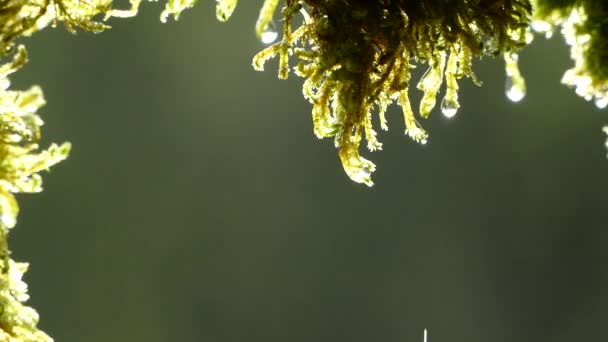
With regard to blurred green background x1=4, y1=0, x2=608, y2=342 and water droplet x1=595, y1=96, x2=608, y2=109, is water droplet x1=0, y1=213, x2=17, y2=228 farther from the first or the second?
blurred green background x1=4, y1=0, x2=608, y2=342

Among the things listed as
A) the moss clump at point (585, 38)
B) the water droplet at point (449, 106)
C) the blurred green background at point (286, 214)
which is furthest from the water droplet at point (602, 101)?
the blurred green background at point (286, 214)

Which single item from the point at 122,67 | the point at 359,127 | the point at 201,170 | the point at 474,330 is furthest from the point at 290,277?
the point at 359,127

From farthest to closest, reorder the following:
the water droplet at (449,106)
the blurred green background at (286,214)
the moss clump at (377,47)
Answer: the blurred green background at (286,214) → the water droplet at (449,106) → the moss clump at (377,47)

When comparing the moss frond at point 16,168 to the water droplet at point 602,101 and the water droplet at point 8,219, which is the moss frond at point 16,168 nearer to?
the water droplet at point 8,219

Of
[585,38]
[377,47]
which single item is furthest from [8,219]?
[585,38]

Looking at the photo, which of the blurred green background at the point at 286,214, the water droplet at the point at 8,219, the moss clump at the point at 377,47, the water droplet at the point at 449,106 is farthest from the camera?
the blurred green background at the point at 286,214

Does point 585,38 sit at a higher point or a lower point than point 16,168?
higher

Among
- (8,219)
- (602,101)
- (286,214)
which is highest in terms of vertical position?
(286,214)

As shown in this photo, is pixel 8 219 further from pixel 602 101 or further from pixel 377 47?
pixel 602 101

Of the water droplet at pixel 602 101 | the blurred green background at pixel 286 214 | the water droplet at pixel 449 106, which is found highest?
the blurred green background at pixel 286 214
